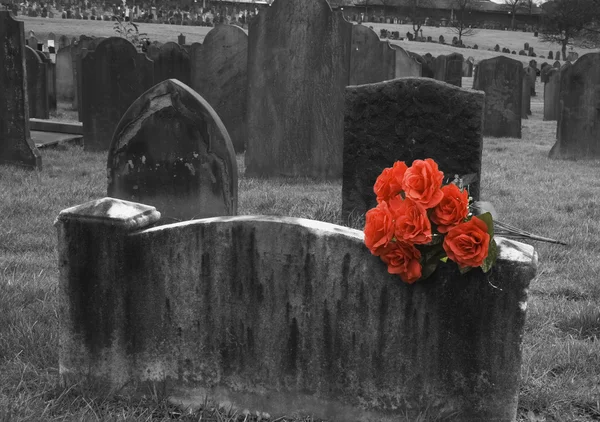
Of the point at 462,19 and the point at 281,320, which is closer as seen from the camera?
the point at 281,320

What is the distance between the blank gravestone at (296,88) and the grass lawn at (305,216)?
12.8 inches

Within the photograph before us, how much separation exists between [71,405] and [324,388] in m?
0.96

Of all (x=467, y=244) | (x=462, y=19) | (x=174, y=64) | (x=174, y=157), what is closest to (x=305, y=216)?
(x=174, y=157)

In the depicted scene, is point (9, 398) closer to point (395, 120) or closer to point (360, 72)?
point (395, 120)

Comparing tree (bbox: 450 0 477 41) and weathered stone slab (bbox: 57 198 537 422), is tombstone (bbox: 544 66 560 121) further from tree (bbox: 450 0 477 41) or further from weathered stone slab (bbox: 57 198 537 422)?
tree (bbox: 450 0 477 41)

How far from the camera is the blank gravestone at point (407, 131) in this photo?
5.29 meters

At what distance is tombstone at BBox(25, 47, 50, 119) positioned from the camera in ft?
41.4

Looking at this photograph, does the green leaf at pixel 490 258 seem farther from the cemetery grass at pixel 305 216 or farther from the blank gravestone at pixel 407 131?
the blank gravestone at pixel 407 131

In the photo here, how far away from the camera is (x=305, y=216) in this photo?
20.4 ft

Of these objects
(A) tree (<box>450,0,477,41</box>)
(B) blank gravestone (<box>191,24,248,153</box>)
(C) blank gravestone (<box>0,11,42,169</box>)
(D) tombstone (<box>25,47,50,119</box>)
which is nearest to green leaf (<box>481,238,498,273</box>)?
(C) blank gravestone (<box>0,11,42,169</box>)

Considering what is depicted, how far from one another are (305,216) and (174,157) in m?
1.42

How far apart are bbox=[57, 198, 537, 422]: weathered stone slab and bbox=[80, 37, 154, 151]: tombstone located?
789 cm

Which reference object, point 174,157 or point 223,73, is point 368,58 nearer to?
point 223,73

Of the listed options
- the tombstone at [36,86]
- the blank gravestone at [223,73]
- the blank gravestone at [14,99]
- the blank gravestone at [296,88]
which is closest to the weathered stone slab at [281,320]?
the blank gravestone at [296,88]
